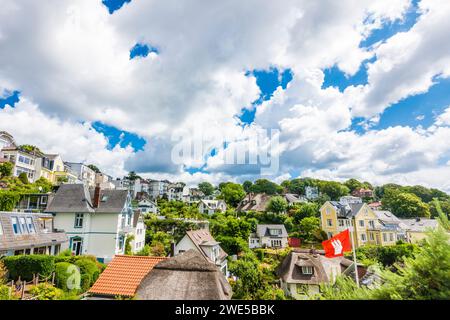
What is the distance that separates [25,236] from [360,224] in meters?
31.5

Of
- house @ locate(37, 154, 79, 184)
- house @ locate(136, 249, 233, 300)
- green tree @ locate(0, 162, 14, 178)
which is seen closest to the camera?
house @ locate(136, 249, 233, 300)

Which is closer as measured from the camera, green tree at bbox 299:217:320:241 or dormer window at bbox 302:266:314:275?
dormer window at bbox 302:266:314:275

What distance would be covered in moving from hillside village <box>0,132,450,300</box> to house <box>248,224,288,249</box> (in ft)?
0.43

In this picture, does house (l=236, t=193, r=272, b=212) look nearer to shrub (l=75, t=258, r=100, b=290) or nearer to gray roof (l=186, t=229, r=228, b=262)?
gray roof (l=186, t=229, r=228, b=262)

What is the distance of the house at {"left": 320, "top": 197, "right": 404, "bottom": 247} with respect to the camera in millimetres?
27125

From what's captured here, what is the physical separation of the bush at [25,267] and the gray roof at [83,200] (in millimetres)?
6942

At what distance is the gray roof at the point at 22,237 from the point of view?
11023mm

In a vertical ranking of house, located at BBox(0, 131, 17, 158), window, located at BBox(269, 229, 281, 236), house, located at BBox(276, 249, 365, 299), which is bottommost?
house, located at BBox(276, 249, 365, 299)

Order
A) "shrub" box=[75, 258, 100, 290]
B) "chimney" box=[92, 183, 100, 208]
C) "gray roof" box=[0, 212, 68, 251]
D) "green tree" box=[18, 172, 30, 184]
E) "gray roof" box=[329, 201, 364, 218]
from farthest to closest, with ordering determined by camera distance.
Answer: "gray roof" box=[329, 201, 364, 218] → "green tree" box=[18, 172, 30, 184] → "chimney" box=[92, 183, 100, 208] → "shrub" box=[75, 258, 100, 290] → "gray roof" box=[0, 212, 68, 251]

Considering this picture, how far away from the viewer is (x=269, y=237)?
30.1 metres

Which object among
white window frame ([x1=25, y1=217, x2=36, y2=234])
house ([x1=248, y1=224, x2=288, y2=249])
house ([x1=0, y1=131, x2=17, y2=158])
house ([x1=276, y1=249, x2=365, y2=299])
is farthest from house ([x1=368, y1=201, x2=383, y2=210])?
house ([x1=0, y1=131, x2=17, y2=158])

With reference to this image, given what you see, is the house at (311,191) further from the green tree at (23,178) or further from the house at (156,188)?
the green tree at (23,178)
